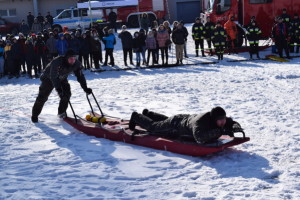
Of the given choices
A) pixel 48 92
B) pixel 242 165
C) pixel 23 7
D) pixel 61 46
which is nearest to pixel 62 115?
pixel 48 92

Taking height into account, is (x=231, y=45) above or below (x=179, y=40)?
below

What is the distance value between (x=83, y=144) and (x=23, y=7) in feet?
101

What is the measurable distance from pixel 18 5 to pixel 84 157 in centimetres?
3175

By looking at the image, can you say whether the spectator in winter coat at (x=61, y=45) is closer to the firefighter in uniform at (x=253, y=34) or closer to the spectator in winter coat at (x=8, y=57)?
the spectator in winter coat at (x=8, y=57)

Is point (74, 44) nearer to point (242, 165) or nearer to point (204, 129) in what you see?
point (204, 129)

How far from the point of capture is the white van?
2745cm

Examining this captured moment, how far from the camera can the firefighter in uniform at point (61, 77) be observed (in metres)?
7.79

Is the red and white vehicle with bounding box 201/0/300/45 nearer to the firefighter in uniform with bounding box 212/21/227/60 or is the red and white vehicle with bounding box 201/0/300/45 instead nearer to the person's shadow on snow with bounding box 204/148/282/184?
the firefighter in uniform with bounding box 212/21/227/60

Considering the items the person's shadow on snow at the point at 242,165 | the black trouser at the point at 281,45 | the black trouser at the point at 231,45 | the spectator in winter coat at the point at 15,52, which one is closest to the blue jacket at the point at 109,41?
the spectator in winter coat at the point at 15,52

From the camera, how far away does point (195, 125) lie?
5.93 metres

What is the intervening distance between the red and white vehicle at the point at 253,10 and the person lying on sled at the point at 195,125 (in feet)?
40.2

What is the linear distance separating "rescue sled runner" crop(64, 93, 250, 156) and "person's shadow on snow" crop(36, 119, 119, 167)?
126 millimetres

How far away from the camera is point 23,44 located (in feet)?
49.6

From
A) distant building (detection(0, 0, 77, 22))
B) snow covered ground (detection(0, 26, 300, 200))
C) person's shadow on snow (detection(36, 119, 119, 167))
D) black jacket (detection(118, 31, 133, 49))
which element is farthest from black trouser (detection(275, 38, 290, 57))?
distant building (detection(0, 0, 77, 22))
